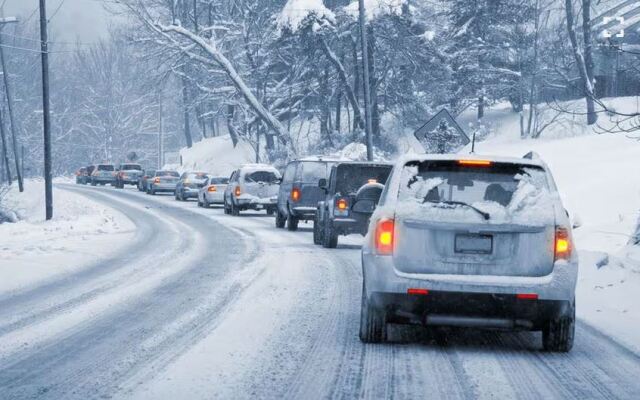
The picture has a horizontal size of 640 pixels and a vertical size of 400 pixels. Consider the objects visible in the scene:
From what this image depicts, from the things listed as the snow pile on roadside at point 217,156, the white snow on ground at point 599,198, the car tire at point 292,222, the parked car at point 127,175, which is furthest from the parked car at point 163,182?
the car tire at point 292,222

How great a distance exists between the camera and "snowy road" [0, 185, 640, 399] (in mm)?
6039

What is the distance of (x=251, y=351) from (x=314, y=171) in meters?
16.1

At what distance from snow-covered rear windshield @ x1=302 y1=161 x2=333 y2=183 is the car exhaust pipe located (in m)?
16.0

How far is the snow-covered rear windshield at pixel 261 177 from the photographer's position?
3133cm

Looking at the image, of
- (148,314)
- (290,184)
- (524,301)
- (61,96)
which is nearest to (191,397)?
(524,301)

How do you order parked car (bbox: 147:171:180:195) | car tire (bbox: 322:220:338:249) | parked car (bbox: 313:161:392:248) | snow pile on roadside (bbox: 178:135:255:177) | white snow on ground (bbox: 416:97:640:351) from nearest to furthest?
1. white snow on ground (bbox: 416:97:640:351)
2. parked car (bbox: 313:161:392:248)
3. car tire (bbox: 322:220:338:249)
4. parked car (bbox: 147:171:180:195)
5. snow pile on roadside (bbox: 178:135:255:177)

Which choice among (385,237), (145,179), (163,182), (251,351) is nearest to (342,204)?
(385,237)

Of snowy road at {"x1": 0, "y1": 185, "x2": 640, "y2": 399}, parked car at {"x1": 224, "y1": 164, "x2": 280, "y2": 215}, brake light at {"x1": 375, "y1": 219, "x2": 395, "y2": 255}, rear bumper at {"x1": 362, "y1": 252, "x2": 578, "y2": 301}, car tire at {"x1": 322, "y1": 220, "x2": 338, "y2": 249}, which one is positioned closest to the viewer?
snowy road at {"x1": 0, "y1": 185, "x2": 640, "y2": 399}

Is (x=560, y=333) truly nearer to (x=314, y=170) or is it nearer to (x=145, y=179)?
(x=314, y=170)

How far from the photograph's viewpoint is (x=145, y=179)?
5778 centimetres

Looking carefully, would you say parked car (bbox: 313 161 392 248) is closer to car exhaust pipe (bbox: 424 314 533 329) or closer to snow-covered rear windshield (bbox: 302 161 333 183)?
snow-covered rear windshield (bbox: 302 161 333 183)

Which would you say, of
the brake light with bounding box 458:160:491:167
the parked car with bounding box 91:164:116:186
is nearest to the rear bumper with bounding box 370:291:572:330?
the brake light with bounding box 458:160:491:167

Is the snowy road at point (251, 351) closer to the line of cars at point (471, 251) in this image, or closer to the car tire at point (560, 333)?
the car tire at point (560, 333)

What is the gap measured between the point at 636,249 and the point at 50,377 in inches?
401
